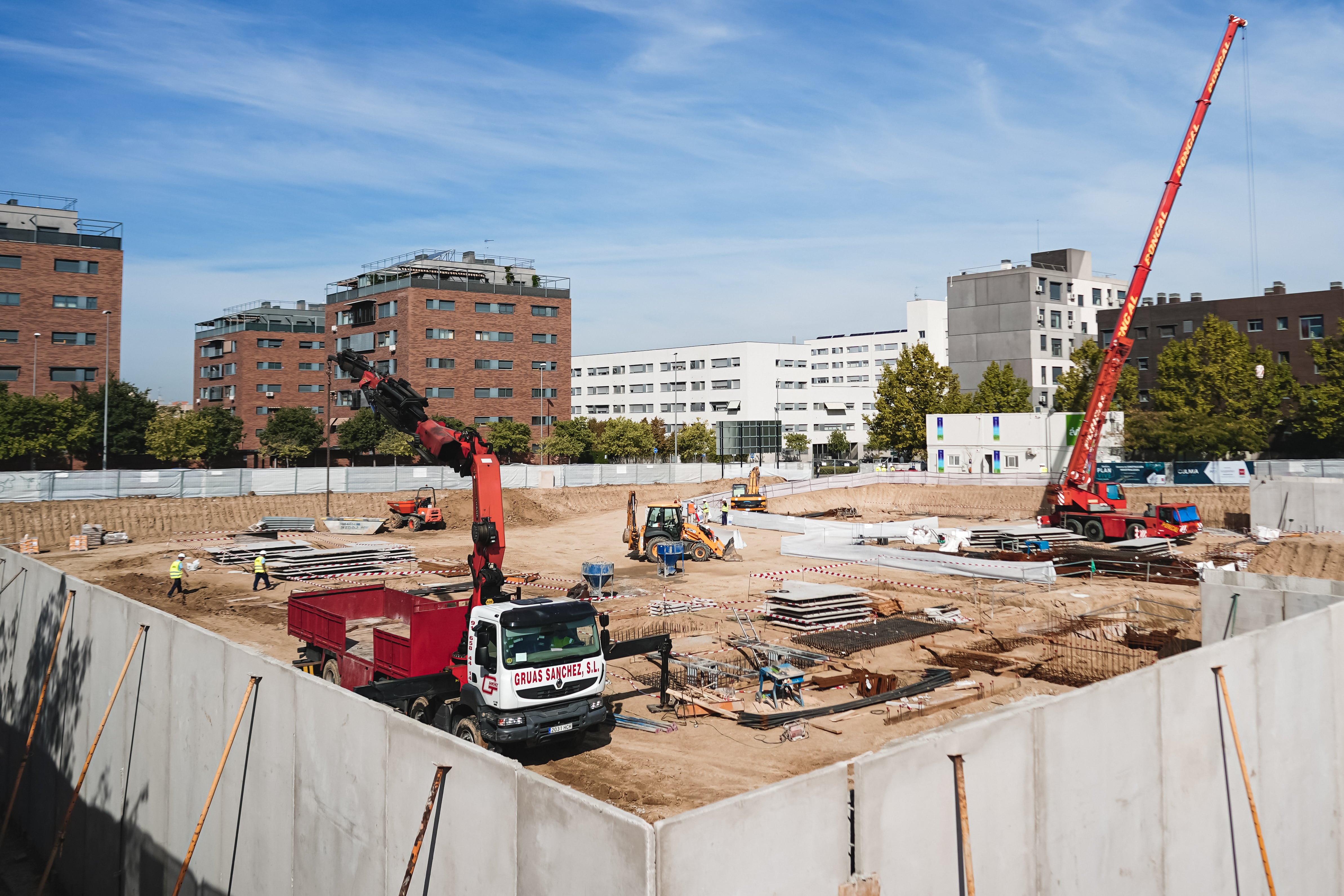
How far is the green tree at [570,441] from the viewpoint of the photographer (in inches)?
2940

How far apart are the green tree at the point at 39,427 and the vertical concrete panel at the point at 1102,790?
63.4 meters

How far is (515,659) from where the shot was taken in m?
13.1

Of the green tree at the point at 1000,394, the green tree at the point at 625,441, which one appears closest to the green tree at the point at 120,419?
the green tree at the point at 625,441

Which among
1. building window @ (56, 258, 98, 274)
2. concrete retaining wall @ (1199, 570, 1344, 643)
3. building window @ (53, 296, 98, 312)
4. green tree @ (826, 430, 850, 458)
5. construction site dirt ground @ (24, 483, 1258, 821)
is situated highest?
building window @ (56, 258, 98, 274)

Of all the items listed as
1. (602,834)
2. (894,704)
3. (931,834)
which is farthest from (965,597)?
(602,834)

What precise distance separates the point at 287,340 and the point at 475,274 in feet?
80.2

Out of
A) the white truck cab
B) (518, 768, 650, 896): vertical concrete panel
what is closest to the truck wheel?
the white truck cab

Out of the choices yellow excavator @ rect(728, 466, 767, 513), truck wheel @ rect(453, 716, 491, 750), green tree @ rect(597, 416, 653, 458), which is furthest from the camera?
green tree @ rect(597, 416, 653, 458)

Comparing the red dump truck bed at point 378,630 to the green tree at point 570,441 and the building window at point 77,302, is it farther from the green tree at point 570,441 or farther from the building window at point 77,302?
the building window at point 77,302

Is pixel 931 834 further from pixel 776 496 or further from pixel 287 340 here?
pixel 287 340

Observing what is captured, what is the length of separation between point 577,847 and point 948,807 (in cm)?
337

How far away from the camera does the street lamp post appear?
56875 millimetres

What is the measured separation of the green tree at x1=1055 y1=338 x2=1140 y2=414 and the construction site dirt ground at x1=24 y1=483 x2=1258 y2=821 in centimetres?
1889

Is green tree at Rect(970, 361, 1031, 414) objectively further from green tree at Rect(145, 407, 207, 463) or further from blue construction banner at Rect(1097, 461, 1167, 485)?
green tree at Rect(145, 407, 207, 463)
